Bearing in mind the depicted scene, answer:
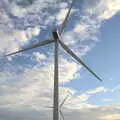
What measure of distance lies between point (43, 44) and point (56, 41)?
350 centimetres

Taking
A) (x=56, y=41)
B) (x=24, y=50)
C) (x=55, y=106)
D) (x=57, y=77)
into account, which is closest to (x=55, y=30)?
(x=56, y=41)

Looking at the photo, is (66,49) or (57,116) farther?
(66,49)

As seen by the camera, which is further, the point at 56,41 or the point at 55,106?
the point at 56,41

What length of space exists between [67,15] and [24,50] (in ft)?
46.5

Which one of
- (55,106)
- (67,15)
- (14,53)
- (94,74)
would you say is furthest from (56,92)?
(67,15)

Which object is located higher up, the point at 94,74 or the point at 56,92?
the point at 94,74

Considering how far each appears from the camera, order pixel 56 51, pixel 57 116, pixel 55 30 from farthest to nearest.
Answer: pixel 55 30 < pixel 56 51 < pixel 57 116

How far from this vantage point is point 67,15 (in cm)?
7550

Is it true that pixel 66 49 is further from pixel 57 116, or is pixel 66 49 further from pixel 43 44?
pixel 57 116

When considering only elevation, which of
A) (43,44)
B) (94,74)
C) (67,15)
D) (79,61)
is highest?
(67,15)

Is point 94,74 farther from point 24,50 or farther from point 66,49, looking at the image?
point 24,50

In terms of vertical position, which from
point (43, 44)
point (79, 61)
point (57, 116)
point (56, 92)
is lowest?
point (57, 116)

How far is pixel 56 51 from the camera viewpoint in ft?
240

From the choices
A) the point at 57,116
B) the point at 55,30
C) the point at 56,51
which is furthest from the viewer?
the point at 55,30
